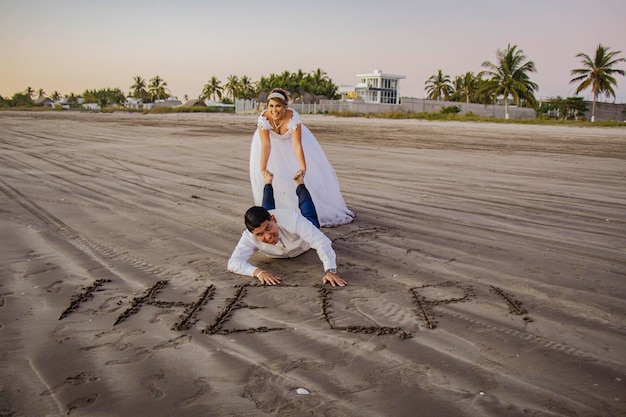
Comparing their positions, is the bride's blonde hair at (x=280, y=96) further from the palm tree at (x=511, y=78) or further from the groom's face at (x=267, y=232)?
the palm tree at (x=511, y=78)

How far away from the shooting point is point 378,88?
251ft

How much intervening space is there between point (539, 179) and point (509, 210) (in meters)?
2.96

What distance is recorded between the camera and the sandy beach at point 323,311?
2.47 m

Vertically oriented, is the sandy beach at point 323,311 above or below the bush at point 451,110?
below

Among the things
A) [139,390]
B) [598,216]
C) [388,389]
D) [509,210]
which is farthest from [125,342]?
[598,216]

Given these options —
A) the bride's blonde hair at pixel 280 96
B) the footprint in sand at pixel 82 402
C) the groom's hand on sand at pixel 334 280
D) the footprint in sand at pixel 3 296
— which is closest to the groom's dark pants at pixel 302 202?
the groom's hand on sand at pixel 334 280

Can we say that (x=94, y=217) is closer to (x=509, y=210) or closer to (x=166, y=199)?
(x=166, y=199)

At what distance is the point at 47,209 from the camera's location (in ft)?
21.1

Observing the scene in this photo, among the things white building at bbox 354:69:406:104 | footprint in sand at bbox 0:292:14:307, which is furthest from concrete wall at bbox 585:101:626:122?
footprint in sand at bbox 0:292:14:307

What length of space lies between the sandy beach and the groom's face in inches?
15.0

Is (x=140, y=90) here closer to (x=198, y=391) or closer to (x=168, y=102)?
(x=168, y=102)

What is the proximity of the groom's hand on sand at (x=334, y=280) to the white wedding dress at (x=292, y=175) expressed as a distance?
1.67 meters

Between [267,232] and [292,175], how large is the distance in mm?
1725

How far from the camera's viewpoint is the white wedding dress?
555 cm
